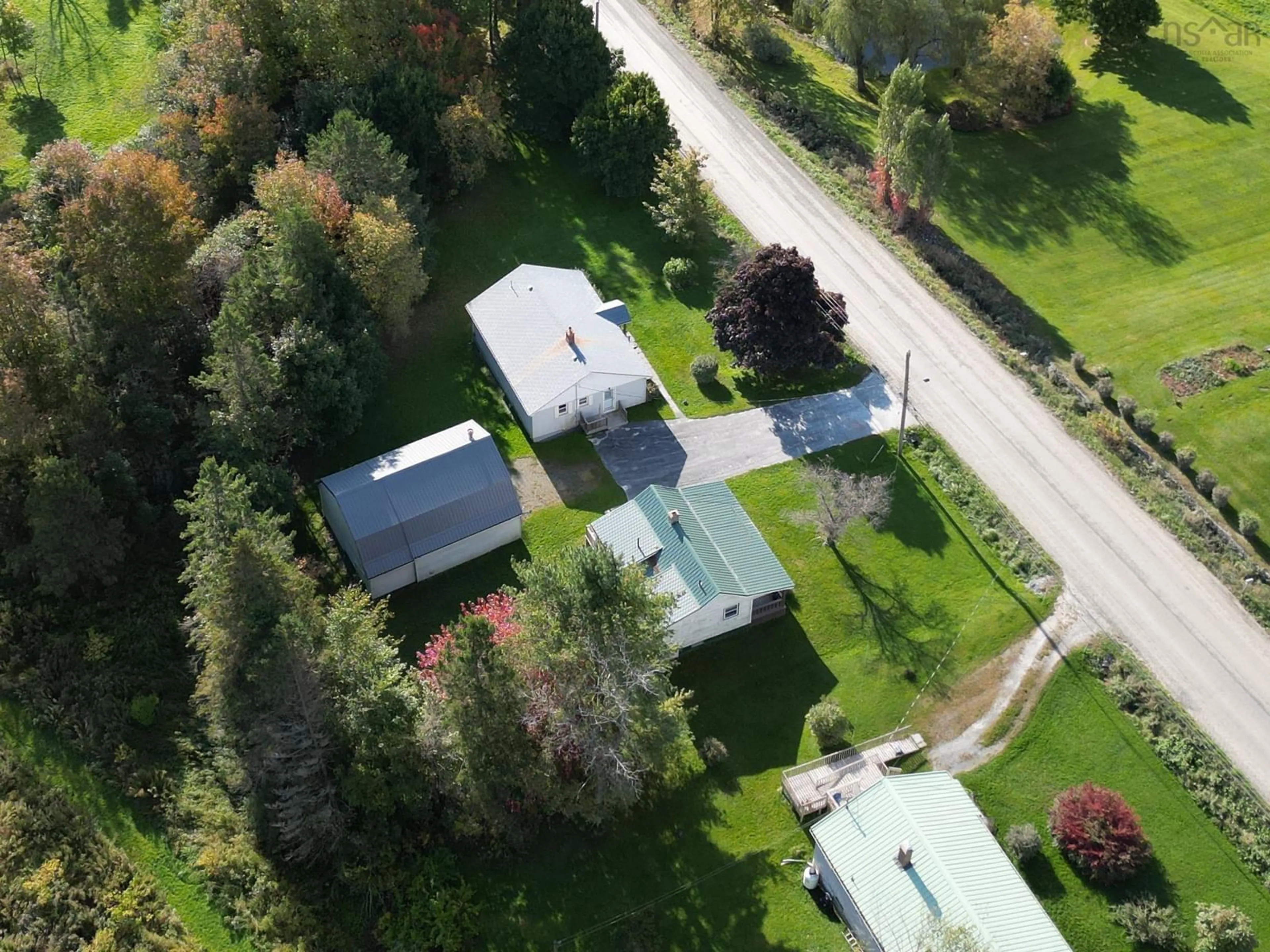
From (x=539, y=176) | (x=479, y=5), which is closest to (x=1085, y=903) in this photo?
(x=539, y=176)

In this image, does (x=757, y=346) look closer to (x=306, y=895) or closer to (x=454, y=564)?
(x=454, y=564)

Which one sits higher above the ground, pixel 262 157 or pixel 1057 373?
pixel 262 157

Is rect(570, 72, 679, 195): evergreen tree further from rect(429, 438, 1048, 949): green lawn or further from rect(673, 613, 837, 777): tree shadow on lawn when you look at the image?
rect(673, 613, 837, 777): tree shadow on lawn

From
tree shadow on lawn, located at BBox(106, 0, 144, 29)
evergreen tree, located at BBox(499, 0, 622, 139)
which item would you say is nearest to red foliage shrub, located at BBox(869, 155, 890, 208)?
evergreen tree, located at BBox(499, 0, 622, 139)

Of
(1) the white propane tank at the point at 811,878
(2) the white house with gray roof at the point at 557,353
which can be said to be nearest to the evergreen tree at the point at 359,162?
(2) the white house with gray roof at the point at 557,353

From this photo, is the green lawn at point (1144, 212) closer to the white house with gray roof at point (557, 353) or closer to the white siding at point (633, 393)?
the white siding at point (633, 393)

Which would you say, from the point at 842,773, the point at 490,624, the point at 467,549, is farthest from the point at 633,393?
the point at 842,773
